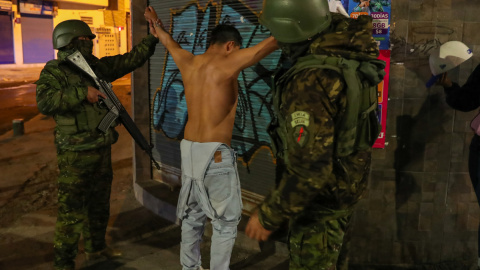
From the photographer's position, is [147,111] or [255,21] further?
[147,111]

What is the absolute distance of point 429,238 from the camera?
375 centimetres

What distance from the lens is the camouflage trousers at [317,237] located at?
86.8 inches

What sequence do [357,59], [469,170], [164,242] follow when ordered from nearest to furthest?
[357,59] → [469,170] → [164,242]

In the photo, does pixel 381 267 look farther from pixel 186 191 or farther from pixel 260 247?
pixel 186 191

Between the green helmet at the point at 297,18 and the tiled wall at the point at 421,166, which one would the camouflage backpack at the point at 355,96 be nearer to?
the green helmet at the point at 297,18

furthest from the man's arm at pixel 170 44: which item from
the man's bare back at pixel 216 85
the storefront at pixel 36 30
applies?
the storefront at pixel 36 30

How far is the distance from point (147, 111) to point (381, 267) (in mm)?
3636

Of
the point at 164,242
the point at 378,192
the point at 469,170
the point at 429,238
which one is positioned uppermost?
the point at 469,170

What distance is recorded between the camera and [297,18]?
80.4 inches

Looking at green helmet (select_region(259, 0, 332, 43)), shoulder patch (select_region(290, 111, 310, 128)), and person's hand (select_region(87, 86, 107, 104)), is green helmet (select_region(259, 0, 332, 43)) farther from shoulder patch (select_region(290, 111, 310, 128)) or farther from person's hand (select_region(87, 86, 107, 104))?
person's hand (select_region(87, 86, 107, 104))

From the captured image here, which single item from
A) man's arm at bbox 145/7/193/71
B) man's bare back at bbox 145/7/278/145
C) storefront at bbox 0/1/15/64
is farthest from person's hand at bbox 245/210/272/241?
storefront at bbox 0/1/15/64

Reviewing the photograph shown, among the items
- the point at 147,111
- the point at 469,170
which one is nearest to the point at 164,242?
the point at 147,111

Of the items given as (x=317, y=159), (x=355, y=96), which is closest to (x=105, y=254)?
(x=317, y=159)

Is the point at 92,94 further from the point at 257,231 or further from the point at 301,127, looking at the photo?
the point at 301,127
